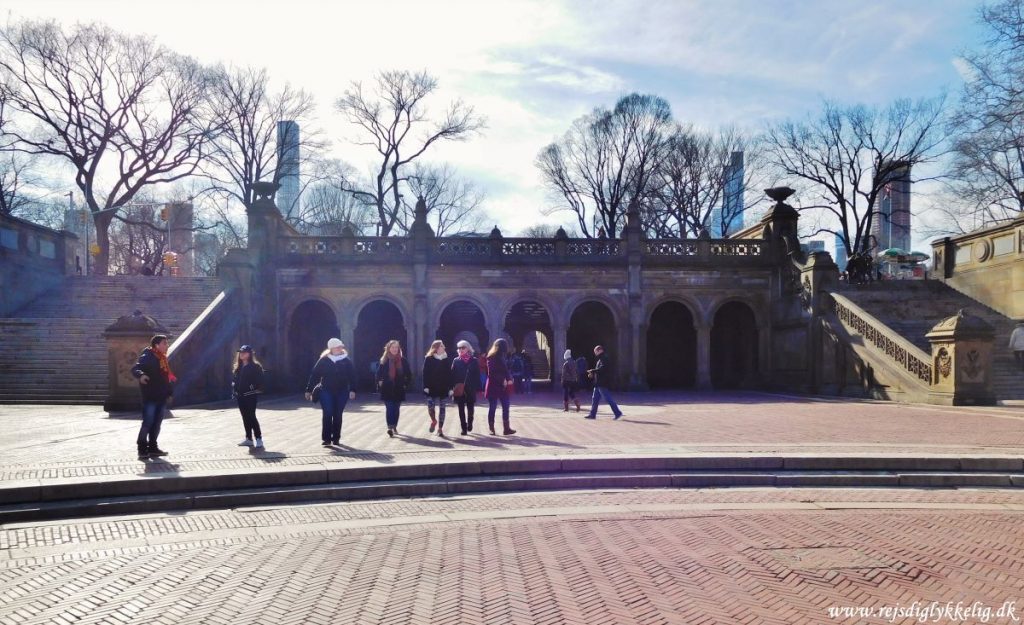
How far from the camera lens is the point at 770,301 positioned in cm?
2534

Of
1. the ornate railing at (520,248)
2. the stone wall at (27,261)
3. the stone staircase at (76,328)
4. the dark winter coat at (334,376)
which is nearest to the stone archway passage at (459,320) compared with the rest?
the ornate railing at (520,248)

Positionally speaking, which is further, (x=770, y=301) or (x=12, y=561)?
(x=770, y=301)

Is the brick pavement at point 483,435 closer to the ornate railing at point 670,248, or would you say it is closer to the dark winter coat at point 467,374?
the dark winter coat at point 467,374

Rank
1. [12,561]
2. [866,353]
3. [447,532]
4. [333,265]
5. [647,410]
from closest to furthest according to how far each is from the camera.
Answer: [12,561] → [447,532] → [647,410] → [866,353] → [333,265]

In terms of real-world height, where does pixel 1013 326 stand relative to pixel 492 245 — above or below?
below

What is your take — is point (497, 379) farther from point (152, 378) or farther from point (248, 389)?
point (152, 378)

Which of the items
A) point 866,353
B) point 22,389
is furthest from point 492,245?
point 22,389

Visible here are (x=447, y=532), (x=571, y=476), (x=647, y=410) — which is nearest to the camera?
(x=447, y=532)

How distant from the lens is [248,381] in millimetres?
10039

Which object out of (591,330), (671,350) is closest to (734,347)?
(671,350)

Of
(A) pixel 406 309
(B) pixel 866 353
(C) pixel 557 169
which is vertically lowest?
(B) pixel 866 353

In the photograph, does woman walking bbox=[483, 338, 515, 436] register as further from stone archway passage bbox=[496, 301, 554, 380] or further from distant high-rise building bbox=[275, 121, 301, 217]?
distant high-rise building bbox=[275, 121, 301, 217]

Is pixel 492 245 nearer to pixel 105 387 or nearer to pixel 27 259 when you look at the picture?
pixel 105 387

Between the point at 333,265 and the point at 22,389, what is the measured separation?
10990 millimetres
